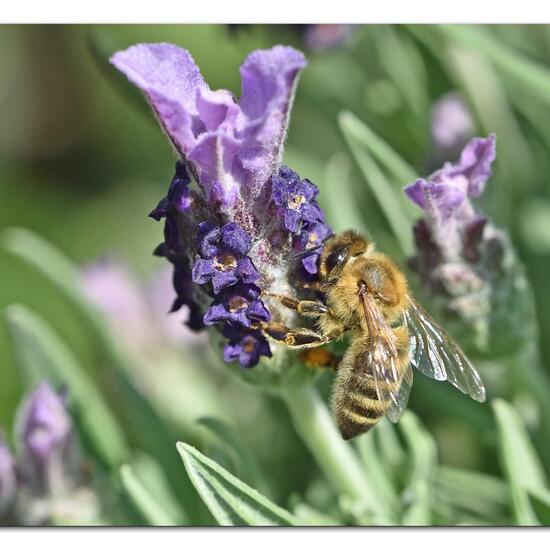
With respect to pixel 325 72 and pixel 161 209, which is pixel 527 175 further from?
pixel 161 209

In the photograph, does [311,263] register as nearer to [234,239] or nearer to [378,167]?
[234,239]

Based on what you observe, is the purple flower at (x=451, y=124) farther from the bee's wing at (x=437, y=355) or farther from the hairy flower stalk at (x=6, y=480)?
the hairy flower stalk at (x=6, y=480)

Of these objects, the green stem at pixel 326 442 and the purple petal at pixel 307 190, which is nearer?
the purple petal at pixel 307 190

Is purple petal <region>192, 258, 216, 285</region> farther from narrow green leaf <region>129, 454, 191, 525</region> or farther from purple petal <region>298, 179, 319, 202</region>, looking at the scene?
narrow green leaf <region>129, 454, 191, 525</region>

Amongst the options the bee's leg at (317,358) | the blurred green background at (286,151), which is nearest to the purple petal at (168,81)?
the bee's leg at (317,358)
